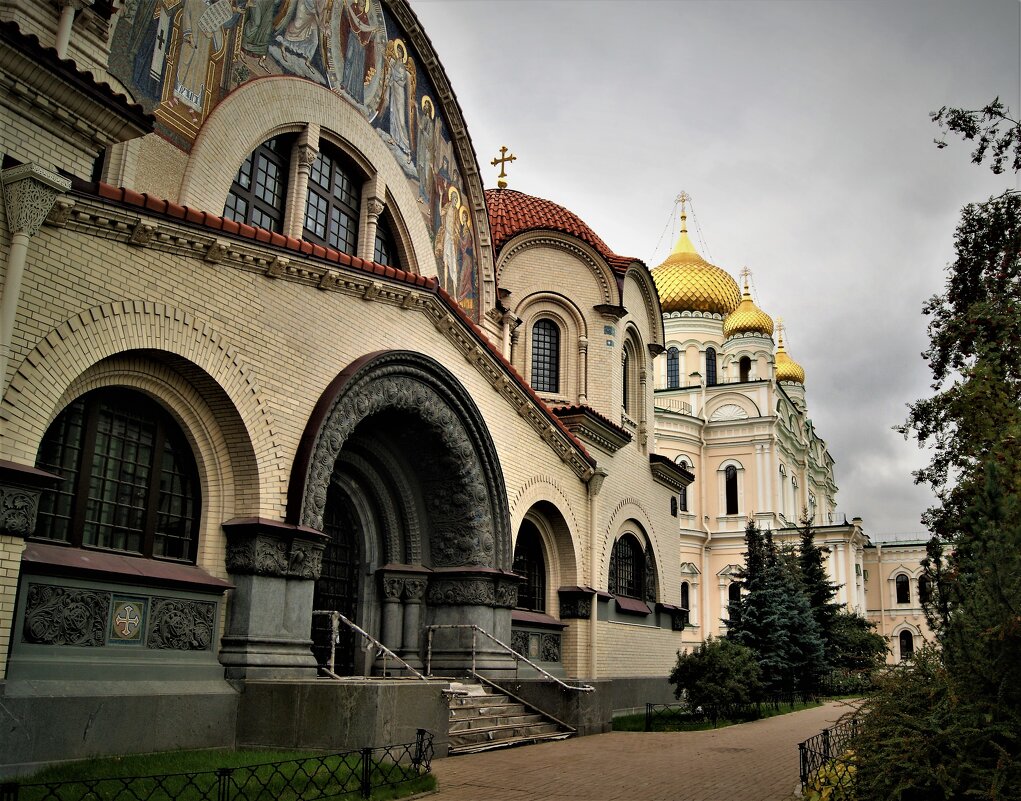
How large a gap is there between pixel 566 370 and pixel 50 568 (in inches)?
674

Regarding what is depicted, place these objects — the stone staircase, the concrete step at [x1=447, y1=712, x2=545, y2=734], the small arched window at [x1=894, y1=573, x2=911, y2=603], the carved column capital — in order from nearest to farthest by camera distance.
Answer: the carved column capital, the stone staircase, the concrete step at [x1=447, y1=712, x2=545, y2=734], the small arched window at [x1=894, y1=573, x2=911, y2=603]

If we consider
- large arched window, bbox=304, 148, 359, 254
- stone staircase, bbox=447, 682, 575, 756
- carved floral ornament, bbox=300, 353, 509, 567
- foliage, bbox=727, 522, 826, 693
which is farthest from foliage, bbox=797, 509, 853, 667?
large arched window, bbox=304, 148, 359, 254

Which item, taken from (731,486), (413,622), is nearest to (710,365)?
(731,486)

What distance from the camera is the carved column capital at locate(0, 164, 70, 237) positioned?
9.18 metres

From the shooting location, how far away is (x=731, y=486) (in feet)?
189

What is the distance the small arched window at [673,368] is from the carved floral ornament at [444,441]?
157 ft

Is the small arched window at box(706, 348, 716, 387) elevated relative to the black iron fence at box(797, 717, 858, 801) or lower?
elevated

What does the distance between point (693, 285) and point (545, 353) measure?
42.8 m

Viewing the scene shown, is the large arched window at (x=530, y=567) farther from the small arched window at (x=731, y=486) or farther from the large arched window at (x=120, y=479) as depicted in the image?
the small arched window at (x=731, y=486)

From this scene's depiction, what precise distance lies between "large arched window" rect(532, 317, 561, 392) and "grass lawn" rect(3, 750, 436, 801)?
15.5m

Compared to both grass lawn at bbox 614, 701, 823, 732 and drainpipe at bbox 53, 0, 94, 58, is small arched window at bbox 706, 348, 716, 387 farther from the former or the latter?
drainpipe at bbox 53, 0, 94, 58

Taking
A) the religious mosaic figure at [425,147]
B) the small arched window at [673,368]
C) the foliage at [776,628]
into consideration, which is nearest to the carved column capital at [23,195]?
the religious mosaic figure at [425,147]

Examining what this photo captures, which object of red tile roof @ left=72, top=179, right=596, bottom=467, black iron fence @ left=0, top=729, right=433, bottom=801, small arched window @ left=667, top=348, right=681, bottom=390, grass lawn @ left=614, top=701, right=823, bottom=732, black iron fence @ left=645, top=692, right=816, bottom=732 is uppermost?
small arched window @ left=667, top=348, right=681, bottom=390

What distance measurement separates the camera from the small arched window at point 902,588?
64.0m
